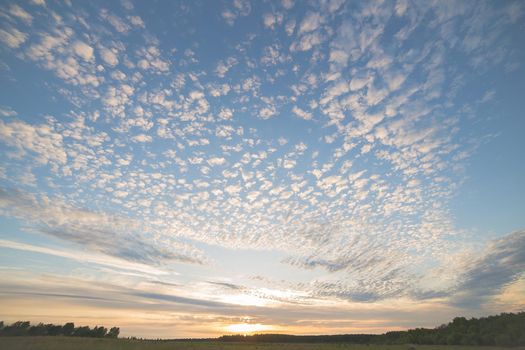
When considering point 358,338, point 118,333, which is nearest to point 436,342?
point 358,338

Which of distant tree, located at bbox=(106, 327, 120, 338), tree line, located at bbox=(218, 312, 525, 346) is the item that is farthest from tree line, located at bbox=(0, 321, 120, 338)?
tree line, located at bbox=(218, 312, 525, 346)

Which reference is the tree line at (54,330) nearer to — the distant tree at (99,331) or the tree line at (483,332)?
the distant tree at (99,331)

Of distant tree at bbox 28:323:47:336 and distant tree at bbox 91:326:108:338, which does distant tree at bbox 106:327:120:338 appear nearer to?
distant tree at bbox 91:326:108:338

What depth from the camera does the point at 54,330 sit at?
134m

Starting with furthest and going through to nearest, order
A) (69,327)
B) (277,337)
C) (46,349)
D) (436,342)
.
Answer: (277,337) → (69,327) → (436,342) → (46,349)

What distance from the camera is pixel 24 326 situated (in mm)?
125875

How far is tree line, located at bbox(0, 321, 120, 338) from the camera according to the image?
12038cm

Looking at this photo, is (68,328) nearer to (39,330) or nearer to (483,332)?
(39,330)

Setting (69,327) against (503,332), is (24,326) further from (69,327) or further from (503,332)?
(503,332)

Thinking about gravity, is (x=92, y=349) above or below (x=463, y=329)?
below

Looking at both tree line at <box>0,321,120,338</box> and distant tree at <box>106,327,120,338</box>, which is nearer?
tree line at <box>0,321,120,338</box>

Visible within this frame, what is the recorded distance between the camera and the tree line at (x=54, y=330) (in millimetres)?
120375

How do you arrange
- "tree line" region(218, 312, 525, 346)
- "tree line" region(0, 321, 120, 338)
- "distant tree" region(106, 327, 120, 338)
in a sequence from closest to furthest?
"tree line" region(218, 312, 525, 346)
"tree line" region(0, 321, 120, 338)
"distant tree" region(106, 327, 120, 338)

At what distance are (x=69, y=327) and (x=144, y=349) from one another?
345ft
